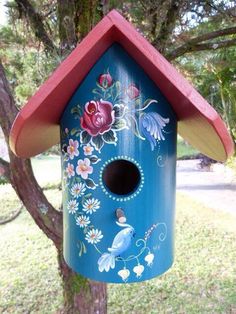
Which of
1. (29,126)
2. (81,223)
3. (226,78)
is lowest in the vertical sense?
(81,223)

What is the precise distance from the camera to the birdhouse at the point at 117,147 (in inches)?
49.9

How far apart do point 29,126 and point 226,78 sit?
2353 mm

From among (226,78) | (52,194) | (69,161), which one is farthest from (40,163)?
(69,161)

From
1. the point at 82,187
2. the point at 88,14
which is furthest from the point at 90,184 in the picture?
the point at 88,14

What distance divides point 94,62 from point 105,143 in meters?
0.27

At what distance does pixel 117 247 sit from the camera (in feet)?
4.33

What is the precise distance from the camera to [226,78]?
10.5 feet

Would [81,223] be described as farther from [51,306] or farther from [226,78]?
[51,306]

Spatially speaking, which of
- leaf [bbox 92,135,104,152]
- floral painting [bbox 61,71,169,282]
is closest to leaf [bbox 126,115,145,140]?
floral painting [bbox 61,71,169,282]

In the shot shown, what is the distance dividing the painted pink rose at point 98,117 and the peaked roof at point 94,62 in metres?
0.09

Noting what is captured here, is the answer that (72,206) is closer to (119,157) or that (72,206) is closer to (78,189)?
(78,189)

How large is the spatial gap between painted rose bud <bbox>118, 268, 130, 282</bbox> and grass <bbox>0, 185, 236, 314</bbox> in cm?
232

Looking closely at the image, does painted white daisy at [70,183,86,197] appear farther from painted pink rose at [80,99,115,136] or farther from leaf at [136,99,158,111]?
leaf at [136,99,158,111]

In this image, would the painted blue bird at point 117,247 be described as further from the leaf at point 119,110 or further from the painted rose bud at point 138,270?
the leaf at point 119,110
